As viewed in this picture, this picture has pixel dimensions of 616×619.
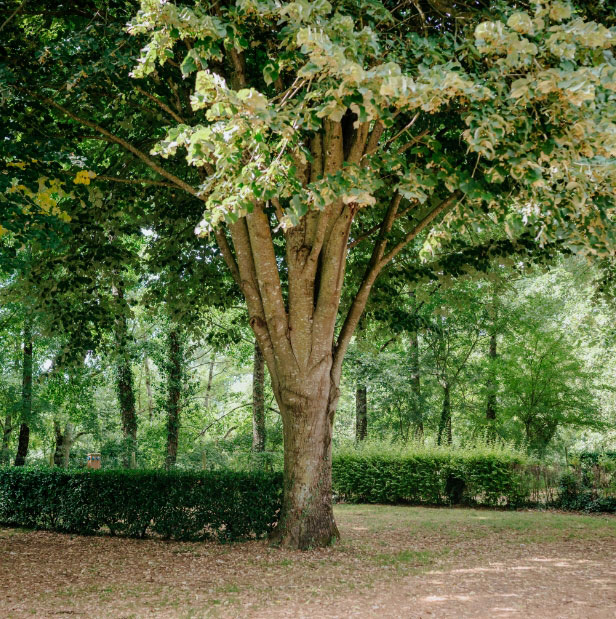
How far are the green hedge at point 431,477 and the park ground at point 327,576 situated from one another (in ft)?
13.6

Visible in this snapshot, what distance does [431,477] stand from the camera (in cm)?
1489

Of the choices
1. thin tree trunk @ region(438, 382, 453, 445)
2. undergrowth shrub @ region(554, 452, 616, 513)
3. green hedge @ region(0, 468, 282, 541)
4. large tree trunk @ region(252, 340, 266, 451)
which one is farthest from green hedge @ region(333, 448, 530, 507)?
green hedge @ region(0, 468, 282, 541)

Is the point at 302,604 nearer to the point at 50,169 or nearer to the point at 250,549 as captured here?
the point at 250,549

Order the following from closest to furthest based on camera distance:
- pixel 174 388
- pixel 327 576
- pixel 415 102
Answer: pixel 415 102 → pixel 327 576 → pixel 174 388

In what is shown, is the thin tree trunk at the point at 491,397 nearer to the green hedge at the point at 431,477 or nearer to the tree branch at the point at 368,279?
the green hedge at the point at 431,477

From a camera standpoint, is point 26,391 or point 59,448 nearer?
point 26,391

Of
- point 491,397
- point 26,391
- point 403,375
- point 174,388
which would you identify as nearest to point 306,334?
point 174,388

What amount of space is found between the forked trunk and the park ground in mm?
257

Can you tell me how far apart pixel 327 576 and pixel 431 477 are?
9.16 m

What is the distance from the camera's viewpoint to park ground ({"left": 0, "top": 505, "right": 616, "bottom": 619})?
5.29 metres

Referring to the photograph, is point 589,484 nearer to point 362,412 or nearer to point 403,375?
point 403,375

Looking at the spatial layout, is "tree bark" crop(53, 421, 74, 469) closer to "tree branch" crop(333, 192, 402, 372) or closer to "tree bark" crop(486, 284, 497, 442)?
"tree branch" crop(333, 192, 402, 372)

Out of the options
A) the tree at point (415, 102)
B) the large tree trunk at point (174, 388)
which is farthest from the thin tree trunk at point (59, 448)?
the tree at point (415, 102)

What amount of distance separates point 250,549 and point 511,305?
14.5 metres
